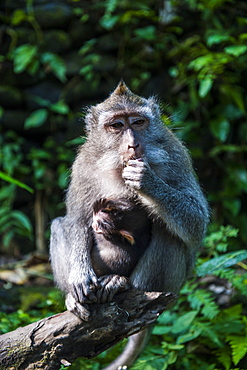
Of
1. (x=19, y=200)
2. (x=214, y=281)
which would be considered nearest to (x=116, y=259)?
(x=214, y=281)

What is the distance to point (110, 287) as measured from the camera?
4012 mm

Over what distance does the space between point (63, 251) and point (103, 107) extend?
1.68 metres

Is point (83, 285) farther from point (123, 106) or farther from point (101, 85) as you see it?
point (101, 85)

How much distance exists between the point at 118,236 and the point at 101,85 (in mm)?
5988

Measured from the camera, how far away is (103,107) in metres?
4.80

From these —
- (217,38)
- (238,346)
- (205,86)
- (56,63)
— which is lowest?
(238,346)

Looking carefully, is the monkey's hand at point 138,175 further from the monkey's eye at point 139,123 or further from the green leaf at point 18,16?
the green leaf at point 18,16

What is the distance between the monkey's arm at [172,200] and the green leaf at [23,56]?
5.82m

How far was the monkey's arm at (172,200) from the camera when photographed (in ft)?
13.4

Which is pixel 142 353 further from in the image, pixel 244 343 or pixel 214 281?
pixel 214 281

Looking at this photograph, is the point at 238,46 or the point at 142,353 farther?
the point at 238,46

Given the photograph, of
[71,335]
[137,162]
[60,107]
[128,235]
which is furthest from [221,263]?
[60,107]

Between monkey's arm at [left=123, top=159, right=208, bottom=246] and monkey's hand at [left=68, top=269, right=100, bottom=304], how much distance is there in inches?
35.6

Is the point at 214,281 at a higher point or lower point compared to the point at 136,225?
lower
